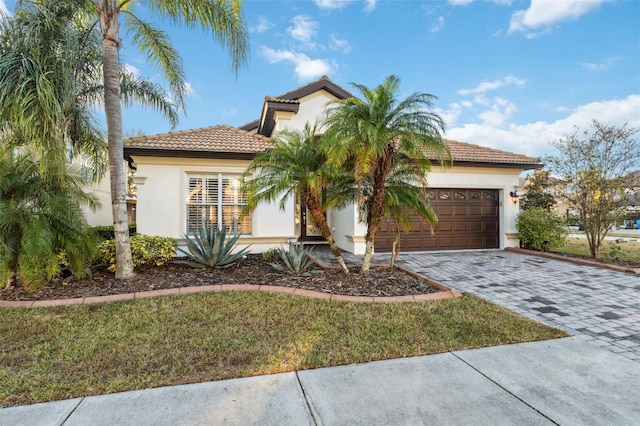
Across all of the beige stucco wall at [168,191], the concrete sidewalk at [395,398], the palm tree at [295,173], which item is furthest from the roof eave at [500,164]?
the concrete sidewalk at [395,398]

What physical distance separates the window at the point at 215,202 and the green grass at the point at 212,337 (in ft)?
14.7

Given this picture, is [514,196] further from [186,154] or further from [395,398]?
[186,154]

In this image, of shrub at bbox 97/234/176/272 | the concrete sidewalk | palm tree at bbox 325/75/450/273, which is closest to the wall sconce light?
palm tree at bbox 325/75/450/273

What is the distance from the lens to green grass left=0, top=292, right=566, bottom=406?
3.18 m

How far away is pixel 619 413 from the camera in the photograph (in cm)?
258

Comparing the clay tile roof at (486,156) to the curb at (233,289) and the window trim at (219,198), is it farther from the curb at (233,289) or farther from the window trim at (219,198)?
the window trim at (219,198)

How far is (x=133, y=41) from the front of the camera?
7.91m

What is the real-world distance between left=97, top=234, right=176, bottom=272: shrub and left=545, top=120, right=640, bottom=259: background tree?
1246 centimetres

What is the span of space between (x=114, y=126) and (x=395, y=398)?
23.9 feet

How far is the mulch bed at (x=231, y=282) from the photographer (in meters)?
5.73

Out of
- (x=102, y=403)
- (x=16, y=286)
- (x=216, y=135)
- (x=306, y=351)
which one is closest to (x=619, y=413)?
(x=306, y=351)

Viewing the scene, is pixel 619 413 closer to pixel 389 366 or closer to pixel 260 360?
pixel 389 366

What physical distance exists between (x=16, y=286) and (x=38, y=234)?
1.87m

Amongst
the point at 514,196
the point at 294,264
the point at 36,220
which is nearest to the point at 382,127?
the point at 294,264
